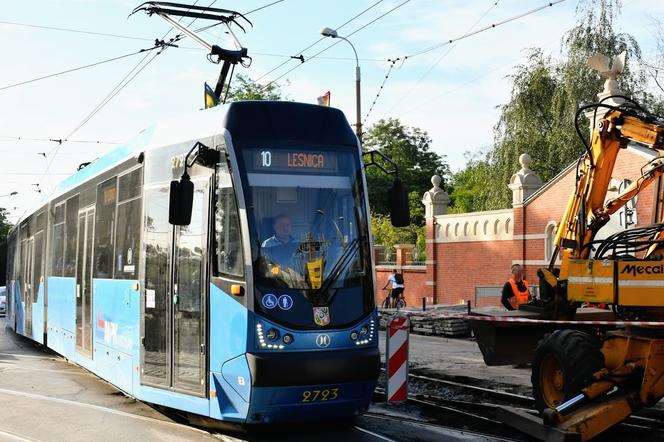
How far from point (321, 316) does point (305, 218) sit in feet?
2.89

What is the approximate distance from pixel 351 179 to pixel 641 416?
448 centimetres

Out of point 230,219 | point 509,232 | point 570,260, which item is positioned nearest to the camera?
point 230,219

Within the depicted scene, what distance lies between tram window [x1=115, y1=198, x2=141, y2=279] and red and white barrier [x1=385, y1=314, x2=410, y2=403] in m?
2.92

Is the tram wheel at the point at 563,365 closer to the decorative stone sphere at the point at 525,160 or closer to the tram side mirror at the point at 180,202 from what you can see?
the tram side mirror at the point at 180,202

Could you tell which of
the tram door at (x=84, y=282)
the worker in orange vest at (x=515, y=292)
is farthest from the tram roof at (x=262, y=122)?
the worker in orange vest at (x=515, y=292)

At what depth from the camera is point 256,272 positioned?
718cm

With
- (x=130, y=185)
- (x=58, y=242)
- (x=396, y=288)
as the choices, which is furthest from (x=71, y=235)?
(x=396, y=288)

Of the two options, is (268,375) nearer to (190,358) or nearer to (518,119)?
(190,358)

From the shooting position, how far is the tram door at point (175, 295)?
7.78 metres

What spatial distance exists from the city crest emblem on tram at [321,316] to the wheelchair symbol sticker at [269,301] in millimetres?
378

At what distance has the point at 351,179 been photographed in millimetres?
7824

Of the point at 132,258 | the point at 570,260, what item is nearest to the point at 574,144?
the point at 570,260

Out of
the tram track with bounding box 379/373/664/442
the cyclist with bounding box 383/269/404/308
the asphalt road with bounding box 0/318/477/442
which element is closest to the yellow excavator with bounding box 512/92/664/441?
the tram track with bounding box 379/373/664/442

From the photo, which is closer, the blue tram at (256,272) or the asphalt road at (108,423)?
the blue tram at (256,272)
